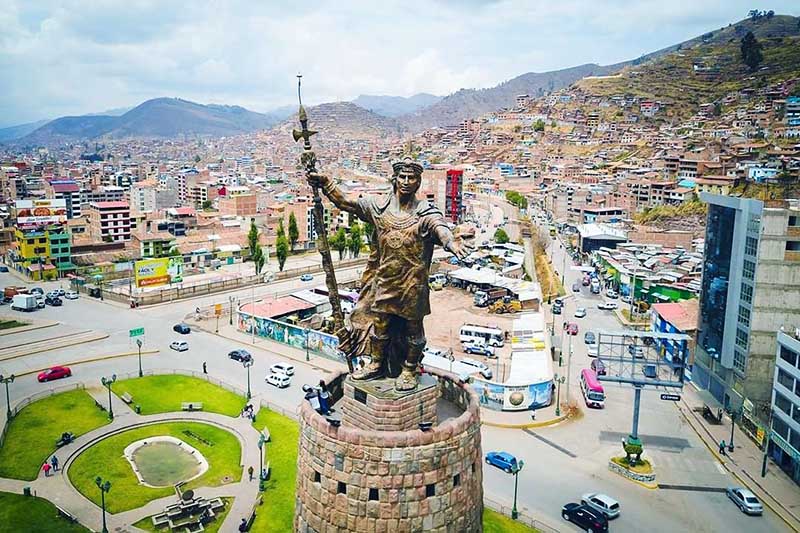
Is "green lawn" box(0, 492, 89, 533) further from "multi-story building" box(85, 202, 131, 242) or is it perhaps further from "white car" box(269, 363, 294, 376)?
"multi-story building" box(85, 202, 131, 242)

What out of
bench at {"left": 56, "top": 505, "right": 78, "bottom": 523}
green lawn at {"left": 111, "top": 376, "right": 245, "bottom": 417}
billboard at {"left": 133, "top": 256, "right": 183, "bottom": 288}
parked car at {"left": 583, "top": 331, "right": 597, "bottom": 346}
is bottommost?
bench at {"left": 56, "top": 505, "right": 78, "bottom": 523}

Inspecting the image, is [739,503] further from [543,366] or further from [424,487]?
[424,487]

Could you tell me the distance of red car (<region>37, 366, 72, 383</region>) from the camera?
30875 millimetres

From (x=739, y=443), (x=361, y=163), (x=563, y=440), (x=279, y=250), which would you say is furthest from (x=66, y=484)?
(x=361, y=163)

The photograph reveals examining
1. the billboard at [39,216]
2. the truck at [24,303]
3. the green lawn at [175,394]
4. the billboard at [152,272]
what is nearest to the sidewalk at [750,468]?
the green lawn at [175,394]

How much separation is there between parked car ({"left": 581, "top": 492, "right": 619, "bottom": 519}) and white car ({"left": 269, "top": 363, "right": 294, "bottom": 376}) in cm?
1636

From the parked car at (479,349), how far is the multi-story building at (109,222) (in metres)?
44.8

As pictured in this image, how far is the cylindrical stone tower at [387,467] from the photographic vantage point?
1083 cm

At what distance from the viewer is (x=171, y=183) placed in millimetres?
117750

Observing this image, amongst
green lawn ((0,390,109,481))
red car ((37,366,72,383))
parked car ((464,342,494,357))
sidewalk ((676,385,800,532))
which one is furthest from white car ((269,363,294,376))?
sidewalk ((676,385,800,532))

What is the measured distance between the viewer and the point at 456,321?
149ft

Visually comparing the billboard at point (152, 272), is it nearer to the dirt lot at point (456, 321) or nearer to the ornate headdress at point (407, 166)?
the dirt lot at point (456, 321)

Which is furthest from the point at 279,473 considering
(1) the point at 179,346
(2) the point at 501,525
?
(1) the point at 179,346

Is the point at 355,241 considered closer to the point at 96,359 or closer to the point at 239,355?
the point at 239,355
